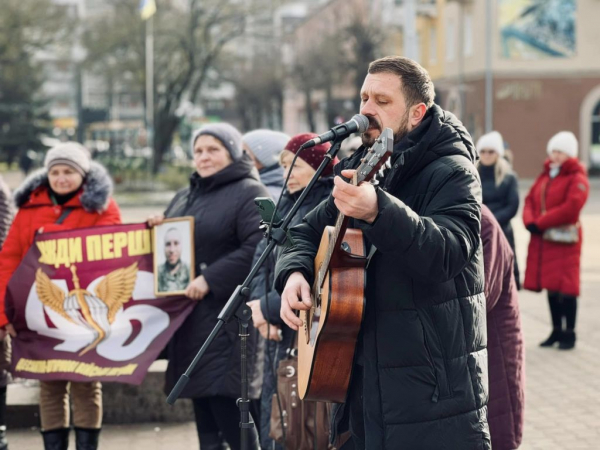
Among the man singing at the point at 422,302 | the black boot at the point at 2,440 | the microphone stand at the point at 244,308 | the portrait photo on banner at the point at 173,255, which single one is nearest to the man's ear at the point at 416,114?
the man singing at the point at 422,302

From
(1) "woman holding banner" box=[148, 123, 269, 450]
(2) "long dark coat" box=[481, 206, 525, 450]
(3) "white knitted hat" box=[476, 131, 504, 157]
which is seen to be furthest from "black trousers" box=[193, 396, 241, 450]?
(3) "white knitted hat" box=[476, 131, 504, 157]

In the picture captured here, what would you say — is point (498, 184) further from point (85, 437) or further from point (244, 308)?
point (244, 308)

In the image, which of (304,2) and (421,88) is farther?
(304,2)

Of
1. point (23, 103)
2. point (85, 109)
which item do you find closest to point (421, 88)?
point (85, 109)

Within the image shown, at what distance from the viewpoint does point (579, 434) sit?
616 cm

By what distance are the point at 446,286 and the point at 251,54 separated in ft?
192

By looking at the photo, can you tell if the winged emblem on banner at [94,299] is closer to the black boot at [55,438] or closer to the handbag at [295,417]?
the black boot at [55,438]

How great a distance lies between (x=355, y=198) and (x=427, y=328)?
21.2 inches

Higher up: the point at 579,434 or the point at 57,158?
the point at 57,158

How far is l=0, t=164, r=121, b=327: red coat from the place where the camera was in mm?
5395

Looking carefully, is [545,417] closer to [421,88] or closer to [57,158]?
[57,158]

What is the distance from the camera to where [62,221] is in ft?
17.9

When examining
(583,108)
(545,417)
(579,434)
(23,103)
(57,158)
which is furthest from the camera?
(23,103)

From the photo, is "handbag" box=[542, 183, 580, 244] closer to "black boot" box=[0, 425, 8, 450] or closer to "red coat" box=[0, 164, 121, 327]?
"red coat" box=[0, 164, 121, 327]
